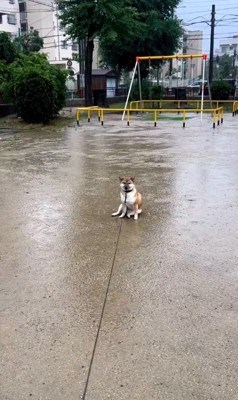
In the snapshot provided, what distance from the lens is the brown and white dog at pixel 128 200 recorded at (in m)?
4.30

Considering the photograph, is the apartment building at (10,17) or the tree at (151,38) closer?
the tree at (151,38)

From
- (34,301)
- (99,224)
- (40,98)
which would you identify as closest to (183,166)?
(99,224)

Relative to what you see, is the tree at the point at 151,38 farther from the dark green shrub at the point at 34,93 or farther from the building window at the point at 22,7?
the building window at the point at 22,7

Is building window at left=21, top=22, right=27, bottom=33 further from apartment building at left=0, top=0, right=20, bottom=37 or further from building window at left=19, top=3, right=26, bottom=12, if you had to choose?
building window at left=19, top=3, right=26, bottom=12

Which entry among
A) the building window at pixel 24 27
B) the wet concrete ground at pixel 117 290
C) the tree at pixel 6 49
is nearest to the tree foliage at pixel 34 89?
the tree at pixel 6 49

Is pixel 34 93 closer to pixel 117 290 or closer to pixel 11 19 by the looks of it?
pixel 117 290

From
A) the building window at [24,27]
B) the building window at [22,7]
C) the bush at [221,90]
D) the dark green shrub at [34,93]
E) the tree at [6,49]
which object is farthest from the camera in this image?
the building window at [24,27]

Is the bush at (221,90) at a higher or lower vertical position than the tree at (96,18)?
lower

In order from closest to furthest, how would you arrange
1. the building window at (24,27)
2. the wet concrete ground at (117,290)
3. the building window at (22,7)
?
the wet concrete ground at (117,290) → the building window at (22,7) → the building window at (24,27)

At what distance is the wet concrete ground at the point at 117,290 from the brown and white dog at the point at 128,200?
0.15 m

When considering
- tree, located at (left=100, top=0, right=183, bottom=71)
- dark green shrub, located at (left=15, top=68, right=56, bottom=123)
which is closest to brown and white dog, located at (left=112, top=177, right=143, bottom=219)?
dark green shrub, located at (left=15, top=68, right=56, bottom=123)

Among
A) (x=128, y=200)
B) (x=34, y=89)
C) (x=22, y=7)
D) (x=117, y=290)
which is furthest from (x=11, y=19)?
(x=117, y=290)

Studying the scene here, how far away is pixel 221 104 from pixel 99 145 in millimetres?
15413

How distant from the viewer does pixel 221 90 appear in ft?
77.6
